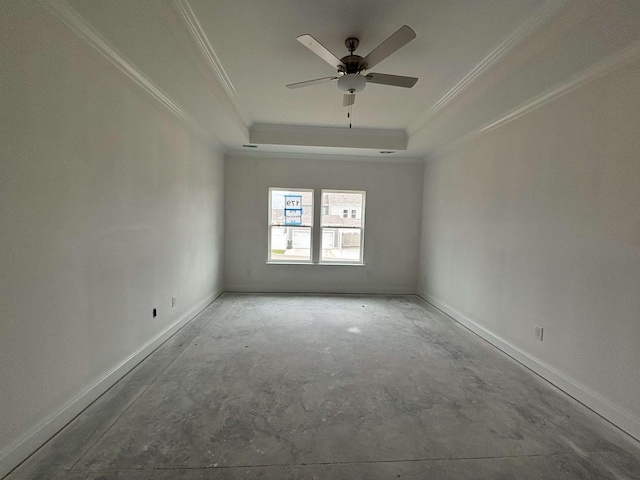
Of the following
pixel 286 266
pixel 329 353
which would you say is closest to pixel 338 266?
pixel 286 266

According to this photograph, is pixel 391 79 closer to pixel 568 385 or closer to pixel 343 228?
pixel 568 385

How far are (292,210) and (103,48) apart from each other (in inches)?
145

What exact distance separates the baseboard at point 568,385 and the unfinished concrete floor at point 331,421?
69 millimetres

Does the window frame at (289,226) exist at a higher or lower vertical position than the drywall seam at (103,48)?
Answer: lower

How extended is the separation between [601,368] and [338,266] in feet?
12.6

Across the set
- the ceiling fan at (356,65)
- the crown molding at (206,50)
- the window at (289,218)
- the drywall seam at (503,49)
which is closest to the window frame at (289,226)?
the window at (289,218)

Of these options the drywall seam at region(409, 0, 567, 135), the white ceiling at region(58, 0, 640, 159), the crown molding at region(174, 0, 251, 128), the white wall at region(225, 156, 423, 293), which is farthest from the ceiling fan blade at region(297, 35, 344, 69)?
the white wall at region(225, 156, 423, 293)

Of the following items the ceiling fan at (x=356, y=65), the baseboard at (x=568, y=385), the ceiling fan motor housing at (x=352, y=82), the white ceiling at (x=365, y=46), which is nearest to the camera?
the white ceiling at (x=365, y=46)

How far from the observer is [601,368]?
6.86 ft

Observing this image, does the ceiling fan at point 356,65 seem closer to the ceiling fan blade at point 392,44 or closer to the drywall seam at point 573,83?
the ceiling fan blade at point 392,44

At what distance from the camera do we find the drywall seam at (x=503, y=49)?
181 cm

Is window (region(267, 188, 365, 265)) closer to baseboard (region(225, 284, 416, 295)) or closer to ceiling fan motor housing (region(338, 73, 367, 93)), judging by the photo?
baseboard (region(225, 284, 416, 295))

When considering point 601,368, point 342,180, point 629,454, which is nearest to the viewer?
point 629,454

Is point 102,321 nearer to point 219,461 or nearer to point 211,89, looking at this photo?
point 219,461
